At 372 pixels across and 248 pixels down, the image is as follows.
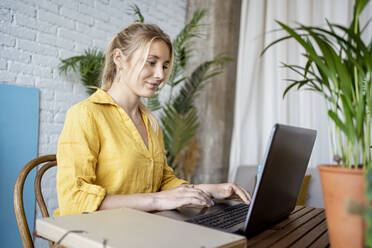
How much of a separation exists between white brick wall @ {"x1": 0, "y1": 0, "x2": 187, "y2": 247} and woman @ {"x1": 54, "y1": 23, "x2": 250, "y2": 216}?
973 millimetres

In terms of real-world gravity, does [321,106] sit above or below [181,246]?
above

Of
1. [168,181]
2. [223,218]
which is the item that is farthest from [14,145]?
[223,218]

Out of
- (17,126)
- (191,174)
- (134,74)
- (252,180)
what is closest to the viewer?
(134,74)

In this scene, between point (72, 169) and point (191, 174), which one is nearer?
point (72, 169)

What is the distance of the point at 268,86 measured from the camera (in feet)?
10.6

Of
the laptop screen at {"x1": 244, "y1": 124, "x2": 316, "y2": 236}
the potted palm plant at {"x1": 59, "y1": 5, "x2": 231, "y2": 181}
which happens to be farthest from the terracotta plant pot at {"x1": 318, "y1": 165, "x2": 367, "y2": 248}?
the potted palm plant at {"x1": 59, "y1": 5, "x2": 231, "y2": 181}

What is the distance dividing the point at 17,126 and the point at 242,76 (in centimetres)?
214

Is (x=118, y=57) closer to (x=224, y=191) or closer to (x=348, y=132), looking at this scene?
(x=224, y=191)

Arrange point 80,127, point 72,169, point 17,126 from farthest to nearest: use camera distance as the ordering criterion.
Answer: point 17,126 < point 80,127 < point 72,169

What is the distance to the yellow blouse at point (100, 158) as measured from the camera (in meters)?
1.00

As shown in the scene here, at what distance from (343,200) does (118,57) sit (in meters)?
1.21

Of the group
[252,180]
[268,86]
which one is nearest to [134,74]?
[252,180]

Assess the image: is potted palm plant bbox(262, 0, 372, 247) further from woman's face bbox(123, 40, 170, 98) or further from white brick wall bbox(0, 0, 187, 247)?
white brick wall bbox(0, 0, 187, 247)

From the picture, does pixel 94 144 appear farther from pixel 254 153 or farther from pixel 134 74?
pixel 254 153
